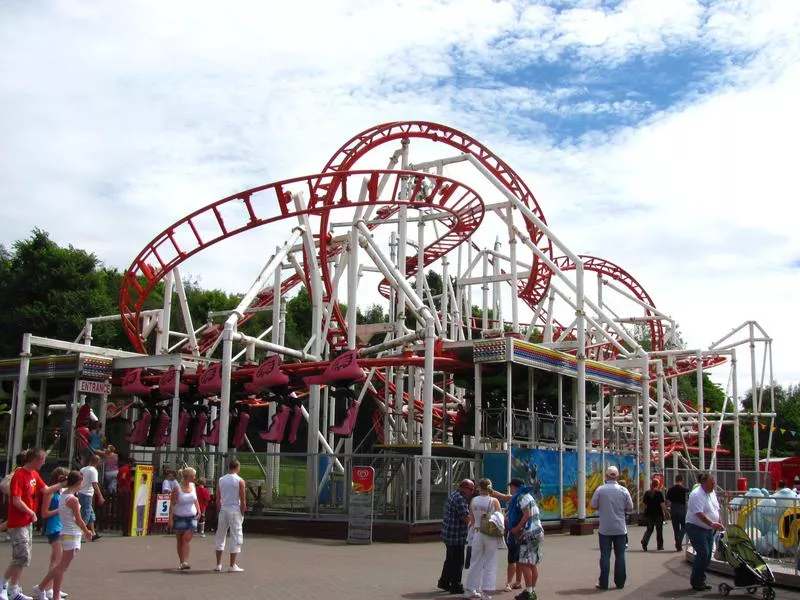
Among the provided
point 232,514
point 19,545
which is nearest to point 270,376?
point 232,514

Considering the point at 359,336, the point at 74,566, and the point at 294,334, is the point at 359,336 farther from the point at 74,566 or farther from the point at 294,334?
the point at 294,334

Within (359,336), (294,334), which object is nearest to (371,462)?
(359,336)

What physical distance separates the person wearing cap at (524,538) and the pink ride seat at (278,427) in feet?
39.1

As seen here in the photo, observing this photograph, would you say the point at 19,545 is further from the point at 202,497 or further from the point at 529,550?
the point at 202,497

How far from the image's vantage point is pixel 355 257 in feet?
80.5

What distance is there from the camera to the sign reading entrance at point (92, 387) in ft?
82.8

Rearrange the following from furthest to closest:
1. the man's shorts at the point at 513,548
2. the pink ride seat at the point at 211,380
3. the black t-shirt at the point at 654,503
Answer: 1. the pink ride seat at the point at 211,380
2. the black t-shirt at the point at 654,503
3. the man's shorts at the point at 513,548

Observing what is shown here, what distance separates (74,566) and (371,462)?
23.2ft

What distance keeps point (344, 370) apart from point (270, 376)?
255 centimetres

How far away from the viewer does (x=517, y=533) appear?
11.4 meters

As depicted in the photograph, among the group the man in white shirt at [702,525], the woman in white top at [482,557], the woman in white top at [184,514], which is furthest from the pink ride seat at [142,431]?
the man in white shirt at [702,525]

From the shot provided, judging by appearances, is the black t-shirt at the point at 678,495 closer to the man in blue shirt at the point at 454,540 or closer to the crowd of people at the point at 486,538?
the crowd of people at the point at 486,538

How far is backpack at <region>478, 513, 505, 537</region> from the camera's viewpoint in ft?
35.1

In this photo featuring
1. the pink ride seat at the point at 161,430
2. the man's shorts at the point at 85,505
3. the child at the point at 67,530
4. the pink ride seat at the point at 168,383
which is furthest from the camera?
the pink ride seat at the point at 161,430
